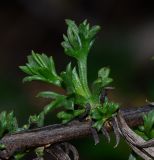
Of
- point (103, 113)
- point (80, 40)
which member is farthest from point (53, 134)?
point (80, 40)

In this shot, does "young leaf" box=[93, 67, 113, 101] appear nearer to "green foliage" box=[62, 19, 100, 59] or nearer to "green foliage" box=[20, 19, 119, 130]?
"green foliage" box=[20, 19, 119, 130]

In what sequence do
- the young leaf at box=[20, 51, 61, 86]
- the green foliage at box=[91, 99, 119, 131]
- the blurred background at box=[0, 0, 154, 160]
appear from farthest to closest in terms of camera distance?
1. the blurred background at box=[0, 0, 154, 160]
2. the young leaf at box=[20, 51, 61, 86]
3. the green foliage at box=[91, 99, 119, 131]

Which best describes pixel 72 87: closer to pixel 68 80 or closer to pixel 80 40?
pixel 68 80

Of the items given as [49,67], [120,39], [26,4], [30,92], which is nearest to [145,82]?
[120,39]

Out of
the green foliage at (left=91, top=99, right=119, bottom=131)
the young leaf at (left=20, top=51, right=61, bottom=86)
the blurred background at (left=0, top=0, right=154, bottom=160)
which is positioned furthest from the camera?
the blurred background at (left=0, top=0, right=154, bottom=160)

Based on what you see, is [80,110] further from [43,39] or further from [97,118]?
[43,39]

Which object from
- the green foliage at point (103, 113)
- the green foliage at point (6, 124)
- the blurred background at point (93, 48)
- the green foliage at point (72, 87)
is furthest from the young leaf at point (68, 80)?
the blurred background at point (93, 48)

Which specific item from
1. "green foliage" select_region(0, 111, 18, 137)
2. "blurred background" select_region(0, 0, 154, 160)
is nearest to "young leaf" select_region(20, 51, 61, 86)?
"green foliage" select_region(0, 111, 18, 137)
